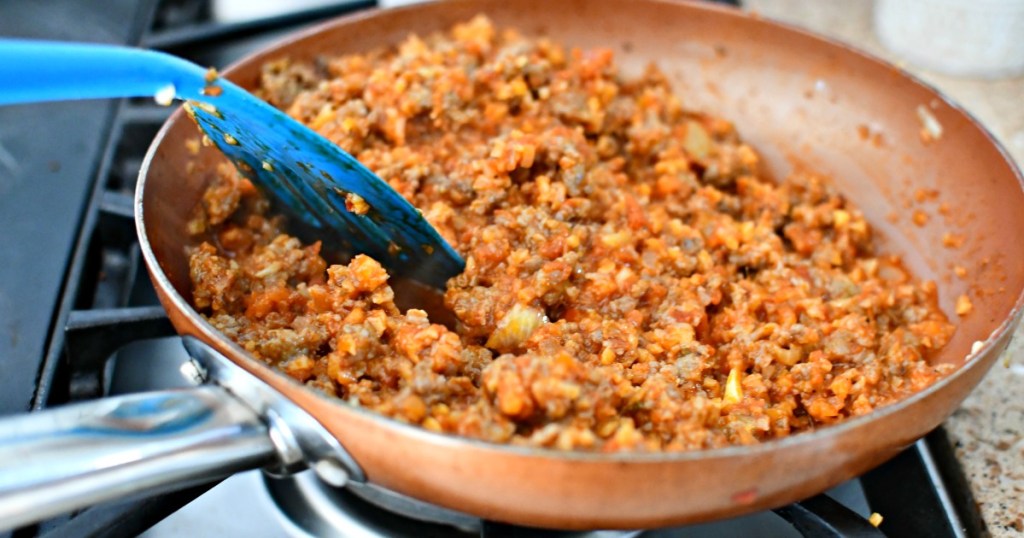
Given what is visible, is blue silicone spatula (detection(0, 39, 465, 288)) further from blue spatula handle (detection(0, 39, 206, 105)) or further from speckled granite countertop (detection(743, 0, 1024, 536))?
speckled granite countertop (detection(743, 0, 1024, 536))

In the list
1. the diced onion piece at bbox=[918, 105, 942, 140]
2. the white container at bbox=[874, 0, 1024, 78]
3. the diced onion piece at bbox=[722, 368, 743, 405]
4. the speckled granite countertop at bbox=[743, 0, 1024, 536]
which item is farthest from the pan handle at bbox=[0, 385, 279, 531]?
the white container at bbox=[874, 0, 1024, 78]

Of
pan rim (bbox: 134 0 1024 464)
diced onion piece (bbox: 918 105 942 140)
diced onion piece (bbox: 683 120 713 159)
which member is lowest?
pan rim (bbox: 134 0 1024 464)

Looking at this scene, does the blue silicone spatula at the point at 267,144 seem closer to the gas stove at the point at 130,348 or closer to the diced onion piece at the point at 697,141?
the gas stove at the point at 130,348

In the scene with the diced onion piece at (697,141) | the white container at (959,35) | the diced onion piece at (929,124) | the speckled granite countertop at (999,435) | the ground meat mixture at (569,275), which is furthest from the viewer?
the white container at (959,35)

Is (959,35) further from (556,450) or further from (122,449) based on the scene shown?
(122,449)

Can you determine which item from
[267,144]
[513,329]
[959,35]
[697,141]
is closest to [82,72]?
[267,144]

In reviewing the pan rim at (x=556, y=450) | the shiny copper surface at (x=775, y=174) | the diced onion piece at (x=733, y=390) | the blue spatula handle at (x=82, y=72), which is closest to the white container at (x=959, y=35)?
the shiny copper surface at (x=775, y=174)
